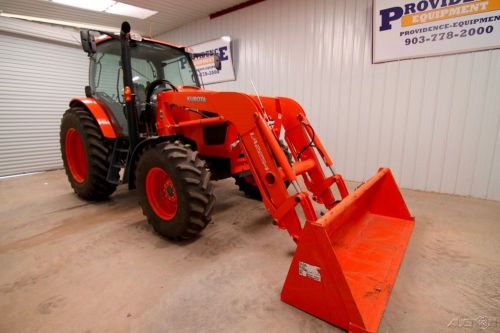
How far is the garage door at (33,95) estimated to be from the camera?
5.34 meters

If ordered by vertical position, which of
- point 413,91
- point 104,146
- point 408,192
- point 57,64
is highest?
point 57,64

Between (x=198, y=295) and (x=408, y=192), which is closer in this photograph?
(x=198, y=295)

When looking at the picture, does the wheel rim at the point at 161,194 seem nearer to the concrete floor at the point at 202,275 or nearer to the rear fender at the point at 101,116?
the concrete floor at the point at 202,275

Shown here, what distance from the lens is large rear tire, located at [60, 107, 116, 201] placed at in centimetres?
326

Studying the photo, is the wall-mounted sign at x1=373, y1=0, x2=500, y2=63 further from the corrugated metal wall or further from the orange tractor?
the orange tractor

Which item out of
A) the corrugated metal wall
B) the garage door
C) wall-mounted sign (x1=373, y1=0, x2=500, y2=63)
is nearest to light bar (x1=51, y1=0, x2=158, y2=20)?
the garage door

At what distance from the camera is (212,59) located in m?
5.80

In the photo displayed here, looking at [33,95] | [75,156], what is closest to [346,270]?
[75,156]

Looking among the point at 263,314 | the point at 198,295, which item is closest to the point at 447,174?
the point at 263,314

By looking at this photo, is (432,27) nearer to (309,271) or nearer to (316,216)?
(316,216)

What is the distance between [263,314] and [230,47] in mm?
5285

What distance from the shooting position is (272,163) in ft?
6.28

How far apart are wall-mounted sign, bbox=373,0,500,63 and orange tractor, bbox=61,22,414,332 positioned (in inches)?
92.2

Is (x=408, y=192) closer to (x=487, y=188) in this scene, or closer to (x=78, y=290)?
(x=487, y=188)
